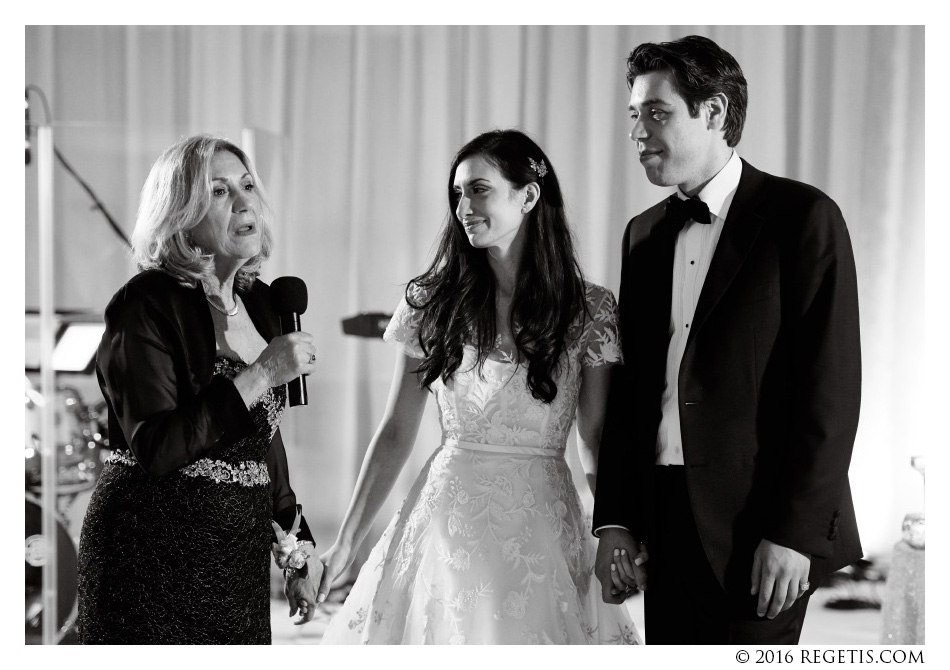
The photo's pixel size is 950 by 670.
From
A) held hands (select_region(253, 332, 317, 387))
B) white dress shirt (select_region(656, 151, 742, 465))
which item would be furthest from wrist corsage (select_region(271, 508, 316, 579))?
white dress shirt (select_region(656, 151, 742, 465))

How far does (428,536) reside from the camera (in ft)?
7.80

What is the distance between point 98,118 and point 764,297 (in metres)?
2.68

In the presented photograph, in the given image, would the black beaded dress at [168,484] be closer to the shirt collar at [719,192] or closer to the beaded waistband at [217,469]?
the beaded waistband at [217,469]

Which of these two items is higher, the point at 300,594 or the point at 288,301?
the point at 288,301

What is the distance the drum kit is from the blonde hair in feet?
3.87

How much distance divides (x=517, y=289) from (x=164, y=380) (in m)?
0.92

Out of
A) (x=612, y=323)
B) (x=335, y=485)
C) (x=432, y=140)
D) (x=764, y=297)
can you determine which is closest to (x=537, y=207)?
(x=612, y=323)

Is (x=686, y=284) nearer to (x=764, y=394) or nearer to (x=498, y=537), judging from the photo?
(x=764, y=394)

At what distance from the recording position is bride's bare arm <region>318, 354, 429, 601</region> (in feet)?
8.20

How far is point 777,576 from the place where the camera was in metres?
2.12

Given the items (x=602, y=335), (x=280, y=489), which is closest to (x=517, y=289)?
(x=602, y=335)

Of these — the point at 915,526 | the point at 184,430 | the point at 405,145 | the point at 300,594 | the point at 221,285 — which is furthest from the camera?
the point at 405,145

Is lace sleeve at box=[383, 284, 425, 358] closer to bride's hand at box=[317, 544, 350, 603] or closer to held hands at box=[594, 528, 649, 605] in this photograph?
bride's hand at box=[317, 544, 350, 603]
